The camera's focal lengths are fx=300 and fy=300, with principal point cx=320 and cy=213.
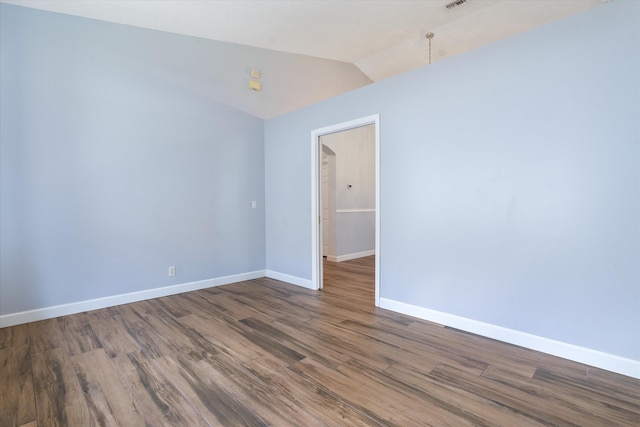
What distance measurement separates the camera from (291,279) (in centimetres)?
449

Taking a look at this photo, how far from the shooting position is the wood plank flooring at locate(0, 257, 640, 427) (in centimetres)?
164

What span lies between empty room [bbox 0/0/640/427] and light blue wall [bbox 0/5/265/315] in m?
0.02

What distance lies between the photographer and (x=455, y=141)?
2812 mm

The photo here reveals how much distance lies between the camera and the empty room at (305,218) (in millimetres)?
1929

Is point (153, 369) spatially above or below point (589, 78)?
below

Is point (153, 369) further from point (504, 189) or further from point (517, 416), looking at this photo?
point (504, 189)

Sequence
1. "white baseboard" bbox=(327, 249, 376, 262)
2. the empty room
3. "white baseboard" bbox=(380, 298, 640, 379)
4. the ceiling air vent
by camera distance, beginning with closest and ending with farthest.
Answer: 1. the empty room
2. "white baseboard" bbox=(380, 298, 640, 379)
3. the ceiling air vent
4. "white baseboard" bbox=(327, 249, 376, 262)

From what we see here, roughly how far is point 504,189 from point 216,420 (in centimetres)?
265

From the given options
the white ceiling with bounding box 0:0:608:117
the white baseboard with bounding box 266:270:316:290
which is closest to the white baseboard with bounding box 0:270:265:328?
the white baseboard with bounding box 266:270:316:290

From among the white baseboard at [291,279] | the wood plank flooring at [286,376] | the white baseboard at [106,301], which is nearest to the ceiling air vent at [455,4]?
the wood plank flooring at [286,376]

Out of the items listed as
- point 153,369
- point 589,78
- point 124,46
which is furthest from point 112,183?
point 589,78

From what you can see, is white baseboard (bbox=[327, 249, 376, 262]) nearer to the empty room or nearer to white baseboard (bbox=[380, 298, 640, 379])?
the empty room

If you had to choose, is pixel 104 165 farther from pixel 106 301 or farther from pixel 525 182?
pixel 525 182

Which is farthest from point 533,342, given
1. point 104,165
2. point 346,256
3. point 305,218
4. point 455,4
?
point 104,165
